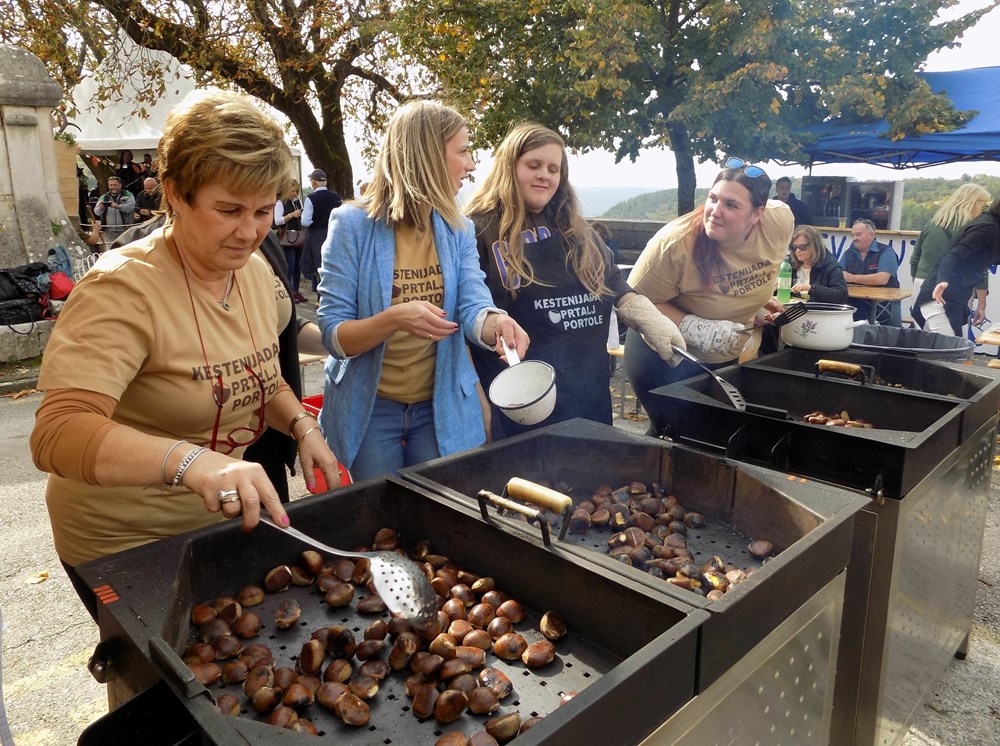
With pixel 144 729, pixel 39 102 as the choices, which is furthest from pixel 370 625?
pixel 39 102

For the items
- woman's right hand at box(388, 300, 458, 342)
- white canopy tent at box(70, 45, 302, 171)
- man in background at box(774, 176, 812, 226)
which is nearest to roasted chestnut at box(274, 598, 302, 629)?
woman's right hand at box(388, 300, 458, 342)

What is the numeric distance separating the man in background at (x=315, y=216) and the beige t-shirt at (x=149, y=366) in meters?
7.81

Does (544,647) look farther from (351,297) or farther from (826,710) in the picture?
(351,297)

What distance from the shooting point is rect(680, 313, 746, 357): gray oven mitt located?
294 cm

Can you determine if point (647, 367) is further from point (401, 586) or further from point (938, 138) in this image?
point (938, 138)

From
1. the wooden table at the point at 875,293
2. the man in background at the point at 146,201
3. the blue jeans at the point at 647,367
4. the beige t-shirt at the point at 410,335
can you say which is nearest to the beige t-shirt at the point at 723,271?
the blue jeans at the point at 647,367

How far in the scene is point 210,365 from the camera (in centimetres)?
150

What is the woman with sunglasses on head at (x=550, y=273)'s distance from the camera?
2.70 metres

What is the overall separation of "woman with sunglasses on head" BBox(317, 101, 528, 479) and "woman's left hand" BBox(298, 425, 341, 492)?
0.48 m

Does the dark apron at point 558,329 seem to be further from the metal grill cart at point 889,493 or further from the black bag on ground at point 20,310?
the black bag on ground at point 20,310

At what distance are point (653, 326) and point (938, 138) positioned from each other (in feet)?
28.5

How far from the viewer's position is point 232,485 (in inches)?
48.1

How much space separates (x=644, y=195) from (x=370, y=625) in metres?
18.9

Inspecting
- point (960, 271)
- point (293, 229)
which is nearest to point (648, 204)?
point (293, 229)
